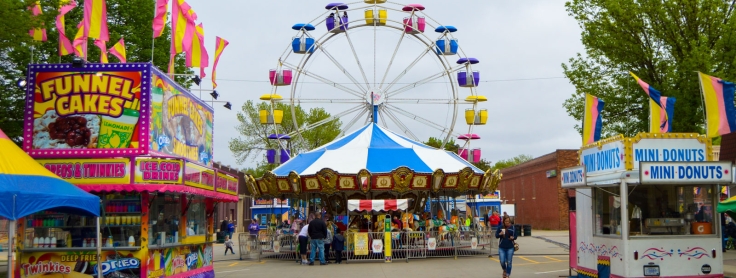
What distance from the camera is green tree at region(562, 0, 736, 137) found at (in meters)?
23.4

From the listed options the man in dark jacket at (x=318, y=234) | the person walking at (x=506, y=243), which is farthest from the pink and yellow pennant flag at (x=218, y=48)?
the person walking at (x=506, y=243)

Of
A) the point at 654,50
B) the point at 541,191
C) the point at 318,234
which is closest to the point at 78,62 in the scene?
the point at 318,234

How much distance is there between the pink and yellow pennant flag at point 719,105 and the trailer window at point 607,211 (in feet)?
7.37

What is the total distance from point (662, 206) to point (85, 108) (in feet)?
35.0

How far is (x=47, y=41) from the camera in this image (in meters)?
23.3

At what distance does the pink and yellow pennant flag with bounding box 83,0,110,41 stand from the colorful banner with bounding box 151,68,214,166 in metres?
1.84

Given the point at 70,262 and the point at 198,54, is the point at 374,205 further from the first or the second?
the point at 70,262

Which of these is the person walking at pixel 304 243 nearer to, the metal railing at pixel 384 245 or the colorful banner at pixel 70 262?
the metal railing at pixel 384 245

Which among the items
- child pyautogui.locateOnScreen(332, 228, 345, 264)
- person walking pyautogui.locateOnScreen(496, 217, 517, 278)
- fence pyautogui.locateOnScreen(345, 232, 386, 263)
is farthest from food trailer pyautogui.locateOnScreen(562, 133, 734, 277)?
child pyautogui.locateOnScreen(332, 228, 345, 264)

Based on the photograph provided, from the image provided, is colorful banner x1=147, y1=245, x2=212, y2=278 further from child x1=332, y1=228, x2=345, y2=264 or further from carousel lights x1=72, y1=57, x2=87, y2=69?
child x1=332, y1=228, x2=345, y2=264

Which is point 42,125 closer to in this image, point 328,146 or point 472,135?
point 328,146

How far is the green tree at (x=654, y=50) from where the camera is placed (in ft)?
76.7

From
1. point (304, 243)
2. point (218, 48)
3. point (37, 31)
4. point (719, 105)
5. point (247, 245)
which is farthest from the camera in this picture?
point (247, 245)

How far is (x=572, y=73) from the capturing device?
2700cm
